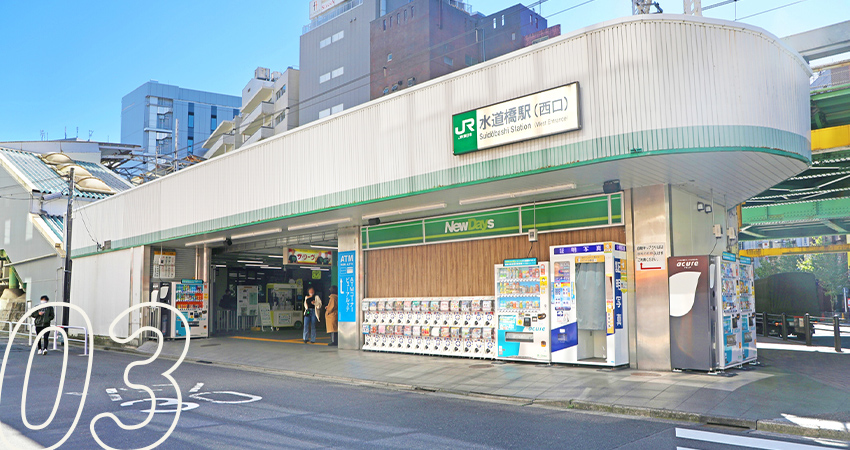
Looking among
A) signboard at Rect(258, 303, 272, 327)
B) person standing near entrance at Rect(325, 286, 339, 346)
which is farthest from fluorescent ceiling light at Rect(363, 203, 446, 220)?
signboard at Rect(258, 303, 272, 327)

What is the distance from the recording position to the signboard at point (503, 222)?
13227 mm

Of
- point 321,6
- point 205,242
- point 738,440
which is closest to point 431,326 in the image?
point 738,440

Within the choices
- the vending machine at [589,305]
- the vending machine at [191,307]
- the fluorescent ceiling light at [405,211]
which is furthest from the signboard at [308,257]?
the vending machine at [589,305]

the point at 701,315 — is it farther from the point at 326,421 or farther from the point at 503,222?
the point at 326,421

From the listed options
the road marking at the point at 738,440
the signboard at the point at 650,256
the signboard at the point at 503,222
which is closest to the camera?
the road marking at the point at 738,440

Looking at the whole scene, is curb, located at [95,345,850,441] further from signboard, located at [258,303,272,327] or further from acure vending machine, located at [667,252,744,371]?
signboard, located at [258,303,272,327]

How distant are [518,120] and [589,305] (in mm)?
4149

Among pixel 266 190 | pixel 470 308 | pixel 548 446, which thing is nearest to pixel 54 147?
pixel 266 190

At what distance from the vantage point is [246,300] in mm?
30734

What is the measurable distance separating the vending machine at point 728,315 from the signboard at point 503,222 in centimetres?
223

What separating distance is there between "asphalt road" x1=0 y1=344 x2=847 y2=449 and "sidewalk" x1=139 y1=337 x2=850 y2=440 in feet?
1.54

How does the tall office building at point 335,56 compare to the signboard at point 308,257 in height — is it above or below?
above

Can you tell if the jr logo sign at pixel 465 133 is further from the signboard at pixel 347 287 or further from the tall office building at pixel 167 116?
the tall office building at pixel 167 116

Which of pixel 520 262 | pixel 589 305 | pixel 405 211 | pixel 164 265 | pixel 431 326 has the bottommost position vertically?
pixel 431 326
